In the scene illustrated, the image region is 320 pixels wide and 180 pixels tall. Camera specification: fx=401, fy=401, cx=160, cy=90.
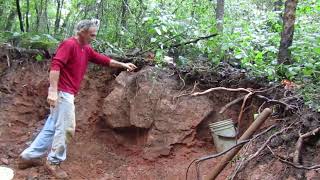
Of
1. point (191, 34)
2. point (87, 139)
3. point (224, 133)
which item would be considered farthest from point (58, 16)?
point (224, 133)

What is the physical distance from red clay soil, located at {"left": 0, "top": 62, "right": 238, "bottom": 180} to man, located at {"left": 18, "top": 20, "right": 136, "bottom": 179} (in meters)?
0.29

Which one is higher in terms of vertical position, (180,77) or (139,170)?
(180,77)

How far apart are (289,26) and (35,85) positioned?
12.0 feet

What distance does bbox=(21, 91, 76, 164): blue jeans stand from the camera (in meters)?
4.52

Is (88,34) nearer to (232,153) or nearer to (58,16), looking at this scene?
(232,153)

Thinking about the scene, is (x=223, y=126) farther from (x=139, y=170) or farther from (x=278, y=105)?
(x=139, y=170)

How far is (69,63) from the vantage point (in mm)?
4535

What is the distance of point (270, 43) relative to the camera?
6211 millimetres

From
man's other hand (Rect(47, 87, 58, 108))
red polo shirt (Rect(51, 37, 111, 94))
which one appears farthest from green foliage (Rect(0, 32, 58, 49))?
man's other hand (Rect(47, 87, 58, 108))

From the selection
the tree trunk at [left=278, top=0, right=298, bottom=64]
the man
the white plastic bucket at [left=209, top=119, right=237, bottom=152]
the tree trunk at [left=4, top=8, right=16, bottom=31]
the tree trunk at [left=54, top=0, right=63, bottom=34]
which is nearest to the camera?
the man

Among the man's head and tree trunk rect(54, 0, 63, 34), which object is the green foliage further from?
the man's head

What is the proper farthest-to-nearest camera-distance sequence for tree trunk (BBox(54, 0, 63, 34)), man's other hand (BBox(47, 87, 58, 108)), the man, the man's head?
tree trunk (BBox(54, 0, 63, 34))
the man's head
the man
man's other hand (BBox(47, 87, 58, 108))

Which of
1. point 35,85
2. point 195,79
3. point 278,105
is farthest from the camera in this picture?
point 35,85

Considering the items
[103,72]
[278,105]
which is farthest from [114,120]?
[278,105]
